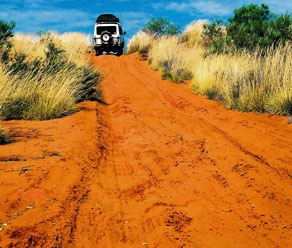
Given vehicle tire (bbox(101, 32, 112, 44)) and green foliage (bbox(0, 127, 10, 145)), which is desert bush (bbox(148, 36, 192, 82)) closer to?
vehicle tire (bbox(101, 32, 112, 44))

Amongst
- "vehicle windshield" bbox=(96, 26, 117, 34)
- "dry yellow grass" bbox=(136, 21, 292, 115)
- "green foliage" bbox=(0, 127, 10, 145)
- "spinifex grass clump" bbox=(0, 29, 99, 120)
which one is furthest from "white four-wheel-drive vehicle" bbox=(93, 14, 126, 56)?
"green foliage" bbox=(0, 127, 10, 145)

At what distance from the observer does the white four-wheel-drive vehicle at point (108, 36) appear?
26406mm

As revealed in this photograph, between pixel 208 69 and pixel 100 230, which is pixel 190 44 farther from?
pixel 100 230

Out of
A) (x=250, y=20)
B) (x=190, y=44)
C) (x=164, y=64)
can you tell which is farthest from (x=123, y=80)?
(x=190, y=44)

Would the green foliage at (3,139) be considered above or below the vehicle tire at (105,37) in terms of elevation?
below

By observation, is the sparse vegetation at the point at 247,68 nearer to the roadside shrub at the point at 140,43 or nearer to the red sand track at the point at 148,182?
the red sand track at the point at 148,182

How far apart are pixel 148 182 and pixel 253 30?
36.6 feet

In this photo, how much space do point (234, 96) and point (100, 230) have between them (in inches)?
307

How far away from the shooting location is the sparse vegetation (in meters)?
9.84

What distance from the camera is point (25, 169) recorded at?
5.56 m

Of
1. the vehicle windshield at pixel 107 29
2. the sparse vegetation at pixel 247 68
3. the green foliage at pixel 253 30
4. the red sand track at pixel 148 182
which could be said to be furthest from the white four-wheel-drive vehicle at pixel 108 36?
the red sand track at pixel 148 182

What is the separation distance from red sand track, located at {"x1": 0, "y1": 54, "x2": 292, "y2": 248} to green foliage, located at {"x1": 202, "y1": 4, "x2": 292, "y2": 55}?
5.68 metres

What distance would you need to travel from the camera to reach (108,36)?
26344mm

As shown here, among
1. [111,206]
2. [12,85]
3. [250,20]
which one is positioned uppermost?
[250,20]
